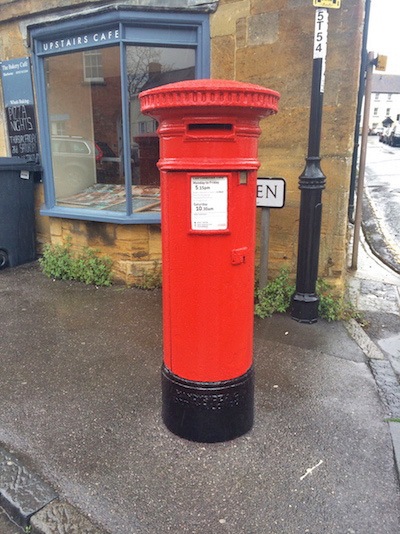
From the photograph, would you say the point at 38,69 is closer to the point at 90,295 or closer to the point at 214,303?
the point at 90,295

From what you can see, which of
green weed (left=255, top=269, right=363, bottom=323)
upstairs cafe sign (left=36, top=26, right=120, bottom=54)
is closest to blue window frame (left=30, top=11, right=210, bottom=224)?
upstairs cafe sign (left=36, top=26, right=120, bottom=54)

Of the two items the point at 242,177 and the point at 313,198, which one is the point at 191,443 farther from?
the point at 313,198

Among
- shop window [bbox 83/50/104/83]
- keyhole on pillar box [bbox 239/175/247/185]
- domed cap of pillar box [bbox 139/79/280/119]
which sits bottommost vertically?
keyhole on pillar box [bbox 239/175/247/185]

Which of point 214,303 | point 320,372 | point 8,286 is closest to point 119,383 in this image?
point 214,303

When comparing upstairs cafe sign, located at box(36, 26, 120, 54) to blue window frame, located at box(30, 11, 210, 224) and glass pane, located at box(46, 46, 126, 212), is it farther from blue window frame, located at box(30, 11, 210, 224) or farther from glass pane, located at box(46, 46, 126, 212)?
glass pane, located at box(46, 46, 126, 212)

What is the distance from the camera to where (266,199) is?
4.58 meters

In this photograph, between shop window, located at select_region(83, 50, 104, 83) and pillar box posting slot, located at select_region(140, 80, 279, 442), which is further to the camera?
shop window, located at select_region(83, 50, 104, 83)

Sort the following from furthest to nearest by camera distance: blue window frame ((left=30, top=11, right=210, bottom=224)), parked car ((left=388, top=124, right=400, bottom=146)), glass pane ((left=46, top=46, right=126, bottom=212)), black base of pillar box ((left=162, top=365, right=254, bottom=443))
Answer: parked car ((left=388, top=124, right=400, bottom=146))
glass pane ((left=46, top=46, right=126, bottom=212))
blue window frame ((left=30, top=11, right=210, bottom=224))
black base of pillar box ((left=162, top=365, right=254, bottom=443))

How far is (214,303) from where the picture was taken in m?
2.63

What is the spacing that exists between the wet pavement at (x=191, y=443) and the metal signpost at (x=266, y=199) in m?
0.80

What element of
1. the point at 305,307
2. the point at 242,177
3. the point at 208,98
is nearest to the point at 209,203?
the point at 242,177

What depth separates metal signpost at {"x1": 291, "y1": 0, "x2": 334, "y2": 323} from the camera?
4055mm

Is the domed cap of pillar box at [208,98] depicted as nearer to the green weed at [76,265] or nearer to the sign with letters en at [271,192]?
the sign with letters en at [271,192]

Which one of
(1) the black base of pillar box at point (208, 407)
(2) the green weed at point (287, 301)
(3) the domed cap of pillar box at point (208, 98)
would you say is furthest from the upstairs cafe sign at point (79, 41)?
(1) the black base of pillar box at point (208, 407)
